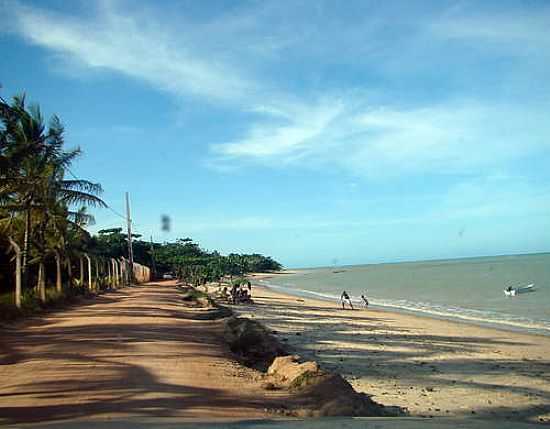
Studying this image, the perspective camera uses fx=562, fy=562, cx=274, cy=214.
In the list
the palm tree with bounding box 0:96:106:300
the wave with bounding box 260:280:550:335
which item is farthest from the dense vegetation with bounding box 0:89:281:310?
the wave with bounding box 260:280:550:335

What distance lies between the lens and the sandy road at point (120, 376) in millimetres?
6160

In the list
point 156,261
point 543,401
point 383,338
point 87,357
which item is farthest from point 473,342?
point 156,261

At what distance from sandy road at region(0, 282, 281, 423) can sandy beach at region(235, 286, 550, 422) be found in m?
2.88

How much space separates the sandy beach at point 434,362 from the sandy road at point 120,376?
113 inches

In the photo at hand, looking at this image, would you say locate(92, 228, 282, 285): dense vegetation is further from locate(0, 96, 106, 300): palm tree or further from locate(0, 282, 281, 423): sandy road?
locate(0, 282, 281, 423): sandy road

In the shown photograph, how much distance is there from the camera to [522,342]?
1828 centimetres

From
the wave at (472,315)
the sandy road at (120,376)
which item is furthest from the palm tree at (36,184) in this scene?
the wave at (472,315)

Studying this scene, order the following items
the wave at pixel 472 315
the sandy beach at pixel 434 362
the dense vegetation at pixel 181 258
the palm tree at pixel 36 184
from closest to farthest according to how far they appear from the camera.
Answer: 1. the sandy beach at pixel 434 362
2. the palm tree at pixel 36 184
3. the wave at pixel 472 315
4. the dense vegetation at pixel 181 258

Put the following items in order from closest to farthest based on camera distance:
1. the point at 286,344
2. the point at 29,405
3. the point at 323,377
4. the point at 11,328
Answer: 1. the point at 29,405
2. the point at 323,377
3. the point at 11,328
4. the point at 286,344

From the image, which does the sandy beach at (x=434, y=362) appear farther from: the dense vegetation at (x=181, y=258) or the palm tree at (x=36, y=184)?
the dense vegetation at (x=181, y=258)

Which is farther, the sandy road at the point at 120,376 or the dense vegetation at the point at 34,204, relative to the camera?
the dense vegetation at the point at 34,204

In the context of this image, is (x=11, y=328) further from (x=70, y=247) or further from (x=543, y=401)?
(x=70, y=247)

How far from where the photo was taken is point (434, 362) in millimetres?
14070

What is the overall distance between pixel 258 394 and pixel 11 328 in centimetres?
968
